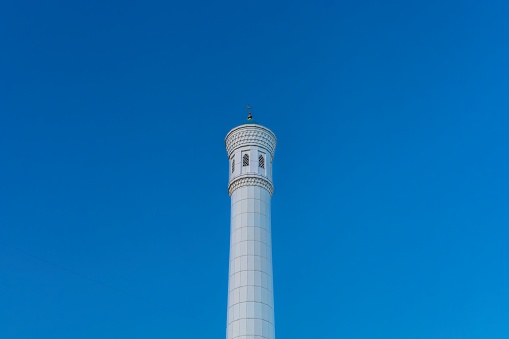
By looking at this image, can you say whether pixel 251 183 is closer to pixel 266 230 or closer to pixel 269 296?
pixel 266 230

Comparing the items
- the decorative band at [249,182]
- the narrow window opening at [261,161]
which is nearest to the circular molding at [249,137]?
the narrow window opening at [261,161]

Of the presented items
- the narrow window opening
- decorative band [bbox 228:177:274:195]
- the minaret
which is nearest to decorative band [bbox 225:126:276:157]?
the minaret

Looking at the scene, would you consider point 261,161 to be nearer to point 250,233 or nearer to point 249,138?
point 249,138

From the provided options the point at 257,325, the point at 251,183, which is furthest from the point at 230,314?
the point at 251,183

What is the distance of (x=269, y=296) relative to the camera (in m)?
41.7

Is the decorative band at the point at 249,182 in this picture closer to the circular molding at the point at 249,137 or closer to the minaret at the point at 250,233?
the minaret at the point at 250,233

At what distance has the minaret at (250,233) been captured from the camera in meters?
40.5

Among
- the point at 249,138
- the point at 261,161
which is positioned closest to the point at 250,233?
the point at 261,161

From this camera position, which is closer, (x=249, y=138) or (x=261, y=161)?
(x=261, y=161)

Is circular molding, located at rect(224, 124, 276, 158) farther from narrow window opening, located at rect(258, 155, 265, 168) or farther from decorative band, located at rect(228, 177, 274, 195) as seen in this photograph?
decorative band, located at rect(228, 177, 274, 195)

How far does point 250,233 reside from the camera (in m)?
43.1

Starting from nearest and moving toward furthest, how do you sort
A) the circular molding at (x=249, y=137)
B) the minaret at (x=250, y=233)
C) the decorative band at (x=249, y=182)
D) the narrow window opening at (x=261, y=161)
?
the minaret at (x=250, y=233), the decorative band at (x=249, y=182), the narrow window opening at (x=261, y=161), the circular molding at (x=249, y=137)

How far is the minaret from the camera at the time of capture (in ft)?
133

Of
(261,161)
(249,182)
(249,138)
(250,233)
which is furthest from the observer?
(249,138)
